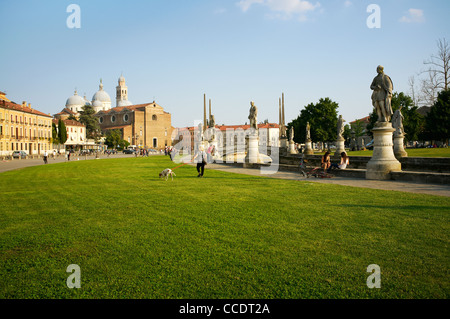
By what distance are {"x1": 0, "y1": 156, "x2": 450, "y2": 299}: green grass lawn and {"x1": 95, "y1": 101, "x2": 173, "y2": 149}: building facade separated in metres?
Result: 108

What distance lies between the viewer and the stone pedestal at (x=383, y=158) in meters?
12.3

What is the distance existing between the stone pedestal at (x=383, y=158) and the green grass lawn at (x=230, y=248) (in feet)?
15.8

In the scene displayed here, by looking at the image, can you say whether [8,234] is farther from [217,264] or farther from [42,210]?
[217,264]

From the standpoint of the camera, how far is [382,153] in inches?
A: 495

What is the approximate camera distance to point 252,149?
21.9m

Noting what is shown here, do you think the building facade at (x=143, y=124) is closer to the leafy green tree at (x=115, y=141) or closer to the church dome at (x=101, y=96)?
the leafy green tree at (x=115, y=141)

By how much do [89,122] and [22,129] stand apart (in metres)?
42.1

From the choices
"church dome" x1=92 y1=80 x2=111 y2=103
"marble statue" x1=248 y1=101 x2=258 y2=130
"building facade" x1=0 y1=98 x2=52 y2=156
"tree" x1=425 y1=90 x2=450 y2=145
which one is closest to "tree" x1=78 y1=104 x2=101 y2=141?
"building facade" x1=0 y1=98 x2=52 y2=156

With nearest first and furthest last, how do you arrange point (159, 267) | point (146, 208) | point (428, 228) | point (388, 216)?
point (159, 267) → point (428, 228) → point (388, 216) → point (146, 208)

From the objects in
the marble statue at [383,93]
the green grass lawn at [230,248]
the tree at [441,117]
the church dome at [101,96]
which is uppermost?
the church dome at [101,96]

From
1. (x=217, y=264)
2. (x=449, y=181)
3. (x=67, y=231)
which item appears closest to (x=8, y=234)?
(x=67, y=231)

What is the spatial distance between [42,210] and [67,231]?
248 centimetres

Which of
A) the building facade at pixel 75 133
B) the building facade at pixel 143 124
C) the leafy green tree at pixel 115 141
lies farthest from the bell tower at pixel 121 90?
the leafy green tree at pixel 115 141

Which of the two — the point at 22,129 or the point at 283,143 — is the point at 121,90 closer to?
the point at 22,129
